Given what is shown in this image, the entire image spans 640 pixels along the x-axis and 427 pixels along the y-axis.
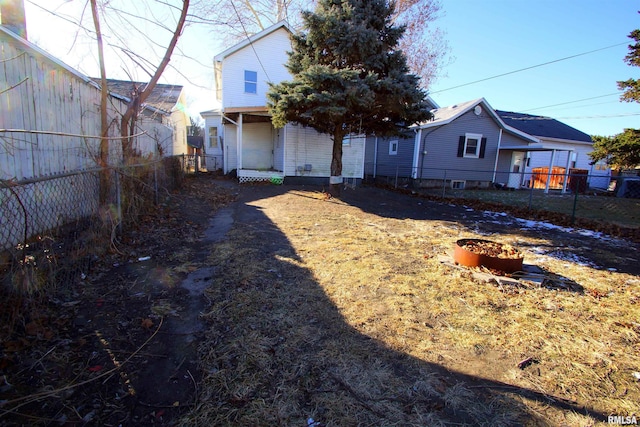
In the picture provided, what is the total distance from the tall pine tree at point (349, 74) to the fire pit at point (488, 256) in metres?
6.04

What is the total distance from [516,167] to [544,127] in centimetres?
743

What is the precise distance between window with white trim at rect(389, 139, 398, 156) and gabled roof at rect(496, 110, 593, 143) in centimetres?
1076

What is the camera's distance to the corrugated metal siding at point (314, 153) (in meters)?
14.8

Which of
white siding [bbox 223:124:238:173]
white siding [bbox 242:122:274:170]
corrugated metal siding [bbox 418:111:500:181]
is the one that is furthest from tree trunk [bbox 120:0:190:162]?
corrugated metal siding [bbox 418:111:500:181]

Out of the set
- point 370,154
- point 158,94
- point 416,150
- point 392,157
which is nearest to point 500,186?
point 416,150

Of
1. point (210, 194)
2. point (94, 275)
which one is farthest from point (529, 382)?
point (210, 194)

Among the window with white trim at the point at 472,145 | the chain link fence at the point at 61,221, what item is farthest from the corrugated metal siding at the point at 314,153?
the chain link fence at the point at 61,221

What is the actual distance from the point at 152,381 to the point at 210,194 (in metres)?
8.93

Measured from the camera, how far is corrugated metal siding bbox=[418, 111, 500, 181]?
1723 cm

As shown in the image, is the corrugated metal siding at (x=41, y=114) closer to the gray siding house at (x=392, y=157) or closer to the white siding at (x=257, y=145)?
the white siding at (x=257, y=145)

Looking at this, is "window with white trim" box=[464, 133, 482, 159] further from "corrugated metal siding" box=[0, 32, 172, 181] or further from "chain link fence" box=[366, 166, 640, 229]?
"corrugated metal siding" box=[0, 32, 172, 181]

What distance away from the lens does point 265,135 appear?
16.8 metres

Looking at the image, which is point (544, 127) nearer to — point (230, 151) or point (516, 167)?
point (516, 167)

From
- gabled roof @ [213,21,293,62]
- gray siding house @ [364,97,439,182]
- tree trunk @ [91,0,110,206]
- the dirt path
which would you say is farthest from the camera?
gray siding house @ [364,97,439,182]
